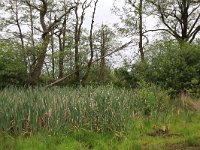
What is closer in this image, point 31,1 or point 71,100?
point 71,100

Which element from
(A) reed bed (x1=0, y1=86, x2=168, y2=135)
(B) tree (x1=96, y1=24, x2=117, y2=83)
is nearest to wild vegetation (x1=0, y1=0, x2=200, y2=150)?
(A) reed bed (x1=0, y1=86, x2=168, y2=135)

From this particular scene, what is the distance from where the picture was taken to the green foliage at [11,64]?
69.8 ft

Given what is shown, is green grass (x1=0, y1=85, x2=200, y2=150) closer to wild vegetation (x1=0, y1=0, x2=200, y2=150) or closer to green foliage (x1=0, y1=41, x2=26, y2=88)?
wild vegetation (x1=0, y1=0, x2=200, y2=150)

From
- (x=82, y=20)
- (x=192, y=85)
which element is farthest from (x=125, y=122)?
(x=82, y=20)

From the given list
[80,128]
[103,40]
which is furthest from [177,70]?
[103,40]

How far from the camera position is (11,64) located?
71.2 feet

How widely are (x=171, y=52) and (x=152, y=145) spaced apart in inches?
442

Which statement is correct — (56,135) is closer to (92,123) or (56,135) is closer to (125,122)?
(92,123)

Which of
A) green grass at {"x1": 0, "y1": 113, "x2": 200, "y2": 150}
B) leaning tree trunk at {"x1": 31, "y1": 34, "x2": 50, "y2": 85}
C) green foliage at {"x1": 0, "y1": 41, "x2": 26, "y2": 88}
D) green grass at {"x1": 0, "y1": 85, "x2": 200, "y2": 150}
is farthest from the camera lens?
leaning tree trunk at {"x1": 31, "y1": 34, "x2": 50, "y2": 85}

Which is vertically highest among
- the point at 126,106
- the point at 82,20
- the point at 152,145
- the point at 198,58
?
the point at 82,20

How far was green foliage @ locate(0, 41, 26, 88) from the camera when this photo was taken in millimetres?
21266

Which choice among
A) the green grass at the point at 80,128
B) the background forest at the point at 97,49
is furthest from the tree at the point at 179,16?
the green grass at the point at 80,128

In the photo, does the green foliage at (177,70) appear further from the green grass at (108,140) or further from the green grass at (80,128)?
the green grass at (108,140)

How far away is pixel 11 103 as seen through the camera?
8336 millimetres
